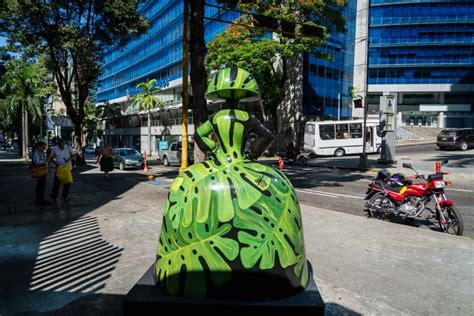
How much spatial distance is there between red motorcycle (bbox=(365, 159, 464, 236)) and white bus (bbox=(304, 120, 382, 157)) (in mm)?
20217

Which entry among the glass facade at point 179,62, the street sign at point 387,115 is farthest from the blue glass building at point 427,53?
the street sign at point 387,115

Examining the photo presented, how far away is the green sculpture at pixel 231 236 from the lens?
2686 millimetres

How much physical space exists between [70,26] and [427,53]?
2168 inches

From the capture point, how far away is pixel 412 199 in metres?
7.22

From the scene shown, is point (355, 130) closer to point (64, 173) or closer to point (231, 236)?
point (64, 173)

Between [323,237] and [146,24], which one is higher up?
[146,24]

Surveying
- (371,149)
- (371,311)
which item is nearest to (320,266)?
(371,311)

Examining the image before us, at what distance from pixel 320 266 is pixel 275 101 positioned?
81.4ft

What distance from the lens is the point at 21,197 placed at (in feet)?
34.7

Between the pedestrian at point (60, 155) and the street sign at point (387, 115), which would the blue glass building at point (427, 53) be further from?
the pedestrian at point (60, 155)

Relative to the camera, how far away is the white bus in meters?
27.7

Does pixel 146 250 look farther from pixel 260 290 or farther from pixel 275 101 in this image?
pixel 275 101

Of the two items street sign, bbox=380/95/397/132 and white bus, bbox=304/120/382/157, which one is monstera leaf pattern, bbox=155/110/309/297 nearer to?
street sign, bbox=380/95/397/132

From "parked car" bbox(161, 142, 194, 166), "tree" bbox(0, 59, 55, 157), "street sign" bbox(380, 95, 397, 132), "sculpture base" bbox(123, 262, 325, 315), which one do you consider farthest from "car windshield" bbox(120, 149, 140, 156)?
"sculpture base" bbox(123, 262, 325, 315)
